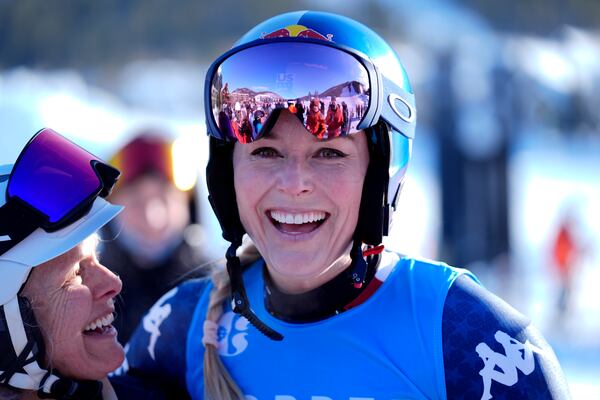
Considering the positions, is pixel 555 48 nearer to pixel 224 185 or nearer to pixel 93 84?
pixel 93 84

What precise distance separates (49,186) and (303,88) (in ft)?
2.37

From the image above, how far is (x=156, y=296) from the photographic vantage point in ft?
13.5

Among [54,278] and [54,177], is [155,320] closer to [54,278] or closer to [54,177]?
[54,278]

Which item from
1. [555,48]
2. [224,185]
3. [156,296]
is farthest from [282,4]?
[224,185]

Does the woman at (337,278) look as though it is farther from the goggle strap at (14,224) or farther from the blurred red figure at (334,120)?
the goggle strap at (14,224)

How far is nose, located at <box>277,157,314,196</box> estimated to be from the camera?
2150 mm

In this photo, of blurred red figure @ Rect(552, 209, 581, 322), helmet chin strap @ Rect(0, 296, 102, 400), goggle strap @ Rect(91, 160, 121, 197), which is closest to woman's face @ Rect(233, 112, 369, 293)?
goggle strap @ Rect(91, 160, 121, 197)

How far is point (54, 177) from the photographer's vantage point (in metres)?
2.20

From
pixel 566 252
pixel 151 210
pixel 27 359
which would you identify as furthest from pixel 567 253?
pixel 27 359

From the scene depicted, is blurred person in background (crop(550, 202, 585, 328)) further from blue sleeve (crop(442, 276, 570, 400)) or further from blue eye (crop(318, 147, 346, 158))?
blue eye (crop(318, 147, 346, 158))

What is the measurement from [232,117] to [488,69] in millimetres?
10623

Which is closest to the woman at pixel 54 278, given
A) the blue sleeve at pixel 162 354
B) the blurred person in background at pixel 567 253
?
the blue sleeve at pixel 162 354

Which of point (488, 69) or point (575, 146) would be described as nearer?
point (488, 69)

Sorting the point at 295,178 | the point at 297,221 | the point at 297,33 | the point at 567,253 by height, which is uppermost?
the point at 297,33
